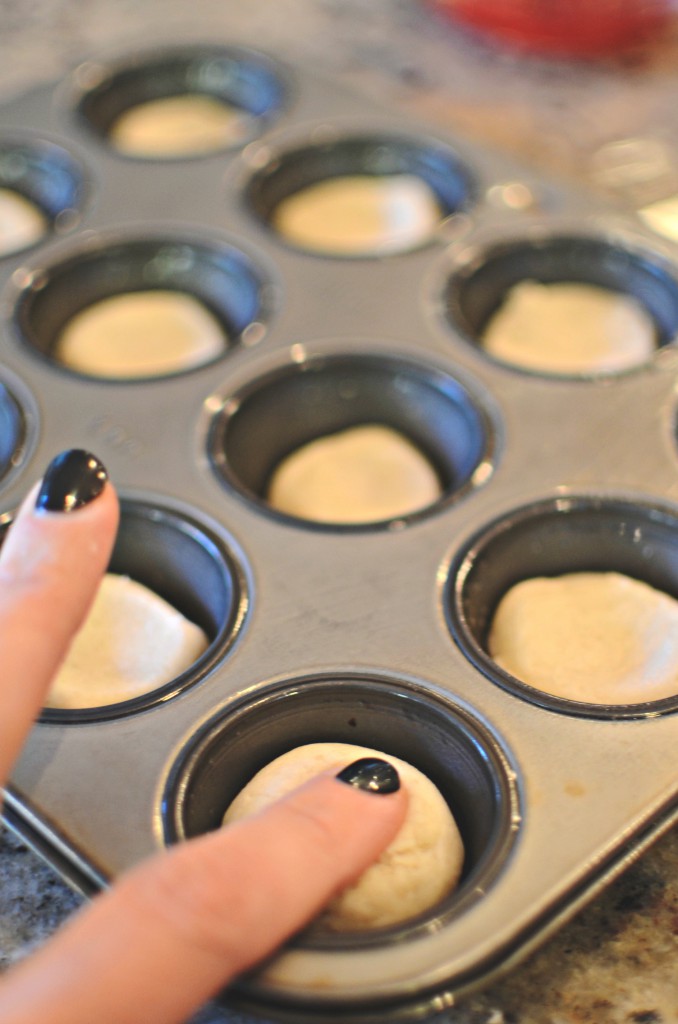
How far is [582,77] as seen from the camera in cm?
228

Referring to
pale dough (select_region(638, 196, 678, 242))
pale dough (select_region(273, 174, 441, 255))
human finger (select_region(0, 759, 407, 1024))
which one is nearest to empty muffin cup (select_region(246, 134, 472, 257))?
pale dough (select_region(273, 174, 441, 255))

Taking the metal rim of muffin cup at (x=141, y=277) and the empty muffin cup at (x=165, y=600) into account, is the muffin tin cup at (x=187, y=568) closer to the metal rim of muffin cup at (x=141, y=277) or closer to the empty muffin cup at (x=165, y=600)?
the empty muffin cup at (x=165, y=600)

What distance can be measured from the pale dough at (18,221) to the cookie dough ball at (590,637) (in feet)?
3.50

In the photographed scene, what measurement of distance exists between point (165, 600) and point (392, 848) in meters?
0.49

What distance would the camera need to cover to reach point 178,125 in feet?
6.95

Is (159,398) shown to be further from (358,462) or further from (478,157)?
(478,157)

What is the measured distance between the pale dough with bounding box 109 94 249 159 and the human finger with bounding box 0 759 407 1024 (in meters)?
1.50

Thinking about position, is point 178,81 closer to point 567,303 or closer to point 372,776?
point 567,303

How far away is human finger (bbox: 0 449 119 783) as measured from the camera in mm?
793

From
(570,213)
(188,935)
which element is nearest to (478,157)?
(570,213)

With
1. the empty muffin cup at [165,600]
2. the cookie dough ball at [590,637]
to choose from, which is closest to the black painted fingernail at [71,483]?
the empty muffin cup at [165,600]

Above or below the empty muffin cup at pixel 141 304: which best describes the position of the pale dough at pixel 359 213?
above

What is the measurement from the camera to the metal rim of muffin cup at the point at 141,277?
1.62 metres

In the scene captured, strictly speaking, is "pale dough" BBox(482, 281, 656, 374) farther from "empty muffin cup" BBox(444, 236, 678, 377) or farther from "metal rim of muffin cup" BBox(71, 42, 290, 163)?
"metal rim of muffin cup" BBox(71, 42, 290, 163)
